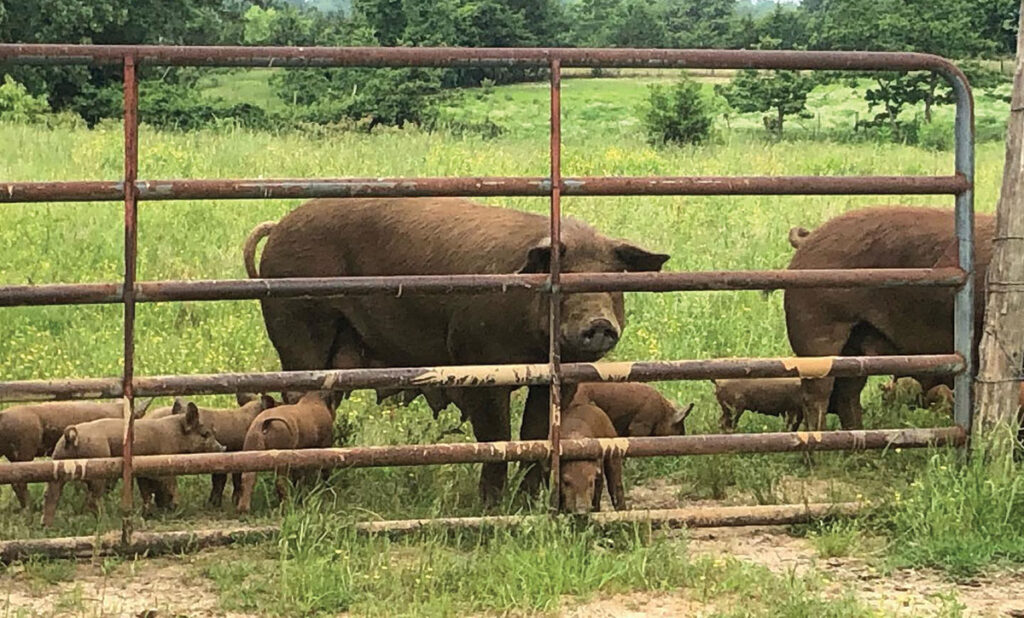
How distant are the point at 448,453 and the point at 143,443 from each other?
1487 mm

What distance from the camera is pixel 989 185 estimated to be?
16688 millimetres

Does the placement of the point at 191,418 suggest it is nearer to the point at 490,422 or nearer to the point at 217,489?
the point at 217,489

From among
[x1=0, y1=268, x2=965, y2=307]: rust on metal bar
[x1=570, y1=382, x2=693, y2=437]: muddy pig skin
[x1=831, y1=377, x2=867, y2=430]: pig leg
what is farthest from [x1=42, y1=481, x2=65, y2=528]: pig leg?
[x1=831, y1=377, x2=867, y2=430]: pig leg

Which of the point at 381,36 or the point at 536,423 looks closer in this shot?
the point at 536,423

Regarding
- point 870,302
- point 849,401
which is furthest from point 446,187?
point 849,401

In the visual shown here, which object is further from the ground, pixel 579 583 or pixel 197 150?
pixel 197 150

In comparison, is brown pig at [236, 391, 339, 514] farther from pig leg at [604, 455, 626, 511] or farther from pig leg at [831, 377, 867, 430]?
pig leg at [831, 377, 867, 430]

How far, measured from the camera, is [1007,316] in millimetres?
5520

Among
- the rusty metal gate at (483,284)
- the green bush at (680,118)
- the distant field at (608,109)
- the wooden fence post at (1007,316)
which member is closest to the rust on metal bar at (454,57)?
the rusty metal gate at (483,284)

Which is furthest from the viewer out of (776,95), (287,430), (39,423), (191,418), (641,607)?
(776,95)

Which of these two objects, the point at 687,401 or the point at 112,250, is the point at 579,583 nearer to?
the point at 687,401

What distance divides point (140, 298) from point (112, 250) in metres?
7.32

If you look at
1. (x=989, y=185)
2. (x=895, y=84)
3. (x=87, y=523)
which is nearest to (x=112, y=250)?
(x=87, y=523)

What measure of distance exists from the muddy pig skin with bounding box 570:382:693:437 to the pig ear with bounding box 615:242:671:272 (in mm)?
926
